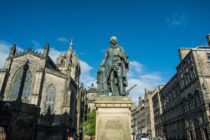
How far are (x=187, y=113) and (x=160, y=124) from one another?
656 inches

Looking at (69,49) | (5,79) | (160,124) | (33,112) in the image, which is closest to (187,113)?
(160,124)

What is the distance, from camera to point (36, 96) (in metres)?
30.7

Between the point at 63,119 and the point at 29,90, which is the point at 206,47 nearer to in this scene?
the point at 63,119

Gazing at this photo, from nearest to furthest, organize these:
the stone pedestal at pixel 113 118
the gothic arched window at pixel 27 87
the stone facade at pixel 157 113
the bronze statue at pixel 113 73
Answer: the stone pedestal at pixel 113 118 → the bronze statue at pixel 113 73 → the gothic arched window at pixel 27 87 → the stone facade at pixel 157 113

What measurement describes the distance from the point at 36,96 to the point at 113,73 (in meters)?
27.7

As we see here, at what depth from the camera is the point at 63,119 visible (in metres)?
31.6

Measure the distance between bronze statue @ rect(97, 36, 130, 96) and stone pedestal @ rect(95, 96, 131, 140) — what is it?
641 mm

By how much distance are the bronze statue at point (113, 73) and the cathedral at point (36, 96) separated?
899 inches

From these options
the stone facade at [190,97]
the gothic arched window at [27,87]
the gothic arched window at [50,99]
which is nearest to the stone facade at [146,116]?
the stone facade at [190,97]

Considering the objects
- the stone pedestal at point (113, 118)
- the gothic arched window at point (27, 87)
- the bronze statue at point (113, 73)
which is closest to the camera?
the stone pedestal at point (113, 118)

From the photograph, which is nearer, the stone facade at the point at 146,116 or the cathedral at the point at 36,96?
the cathedral at the point at 36,96

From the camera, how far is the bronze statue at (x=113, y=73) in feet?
20.5

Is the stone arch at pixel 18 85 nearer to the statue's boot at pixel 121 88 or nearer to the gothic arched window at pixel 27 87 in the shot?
the gothic arched window at pixel 27 87

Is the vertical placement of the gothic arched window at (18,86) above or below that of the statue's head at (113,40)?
above
